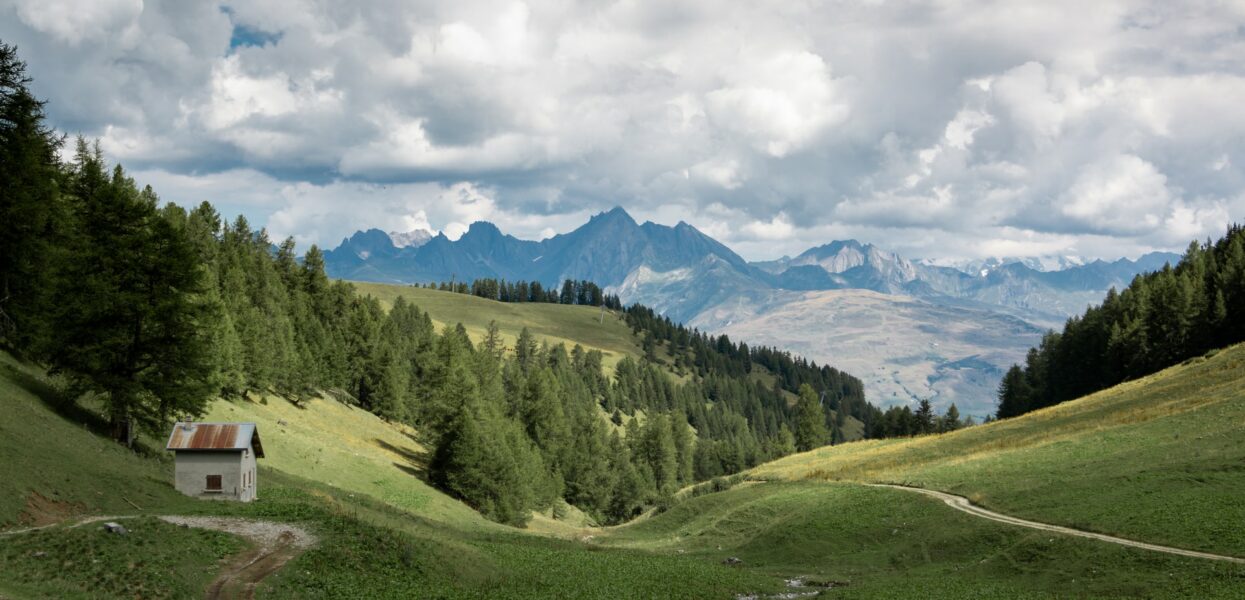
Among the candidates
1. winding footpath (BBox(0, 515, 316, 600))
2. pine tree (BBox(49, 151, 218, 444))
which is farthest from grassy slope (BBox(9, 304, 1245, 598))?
pine tree (BBox(49, 151, 218, 444))

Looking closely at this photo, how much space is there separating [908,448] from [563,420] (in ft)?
173

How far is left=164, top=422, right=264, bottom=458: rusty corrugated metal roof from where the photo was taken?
41.3m

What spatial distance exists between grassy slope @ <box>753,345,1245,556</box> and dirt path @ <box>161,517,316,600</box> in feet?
115

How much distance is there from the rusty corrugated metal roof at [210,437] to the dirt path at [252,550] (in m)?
7.74

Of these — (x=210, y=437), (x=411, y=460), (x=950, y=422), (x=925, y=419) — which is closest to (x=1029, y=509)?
(x=210, y=437)

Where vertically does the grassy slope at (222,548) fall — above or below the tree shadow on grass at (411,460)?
above

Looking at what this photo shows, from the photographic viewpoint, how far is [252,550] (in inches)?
1189

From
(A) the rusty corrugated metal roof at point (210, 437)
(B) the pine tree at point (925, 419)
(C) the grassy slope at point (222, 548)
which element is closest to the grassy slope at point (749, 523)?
(C) the grassy slope at point (222, 548)

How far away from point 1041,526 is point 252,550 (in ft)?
118

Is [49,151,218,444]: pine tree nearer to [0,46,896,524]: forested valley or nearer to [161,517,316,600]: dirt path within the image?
[0,46,896,524]: forested valley

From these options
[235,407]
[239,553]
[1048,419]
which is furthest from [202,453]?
[1048,419]

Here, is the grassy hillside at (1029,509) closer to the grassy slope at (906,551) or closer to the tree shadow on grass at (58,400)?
the grassy slope at (906,551)

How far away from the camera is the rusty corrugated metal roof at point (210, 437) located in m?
41.3

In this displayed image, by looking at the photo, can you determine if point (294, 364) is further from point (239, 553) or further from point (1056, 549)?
point (1056, 549)
